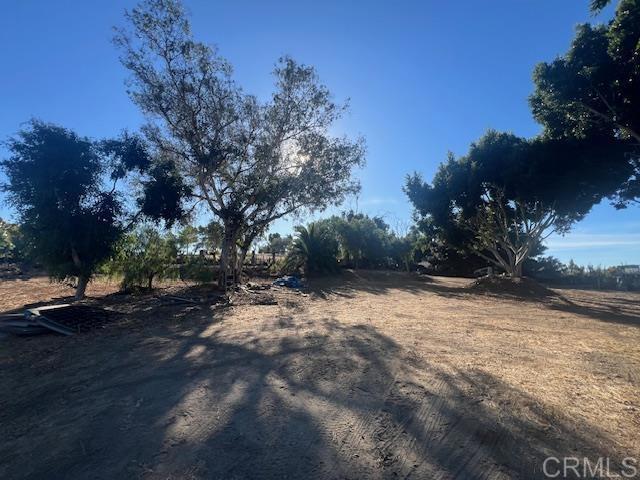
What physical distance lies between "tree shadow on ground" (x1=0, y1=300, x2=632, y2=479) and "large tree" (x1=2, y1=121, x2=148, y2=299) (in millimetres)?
6931

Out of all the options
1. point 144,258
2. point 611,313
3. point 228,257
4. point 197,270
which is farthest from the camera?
point 197,270

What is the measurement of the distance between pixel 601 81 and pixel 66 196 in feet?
59.7

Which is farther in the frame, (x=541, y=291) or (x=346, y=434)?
(x=541, y=291)

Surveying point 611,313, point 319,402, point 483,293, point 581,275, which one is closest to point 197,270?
point 319,402

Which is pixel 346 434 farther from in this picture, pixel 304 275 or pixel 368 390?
pixel 304 275

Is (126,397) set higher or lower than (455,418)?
lower

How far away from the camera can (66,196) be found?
35.9 ft

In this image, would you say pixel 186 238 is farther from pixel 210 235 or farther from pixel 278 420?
pixel 278 420

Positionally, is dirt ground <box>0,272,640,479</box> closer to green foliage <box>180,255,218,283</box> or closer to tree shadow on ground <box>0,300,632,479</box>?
tree shadow on ground <box>0,300,632,479</box>

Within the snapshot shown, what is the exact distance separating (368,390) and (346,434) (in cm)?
96

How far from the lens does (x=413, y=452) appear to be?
2.74 m

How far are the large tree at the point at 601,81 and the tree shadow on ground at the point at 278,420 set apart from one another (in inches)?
463

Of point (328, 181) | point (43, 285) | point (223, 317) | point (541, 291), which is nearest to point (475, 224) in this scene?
point (541, 291)

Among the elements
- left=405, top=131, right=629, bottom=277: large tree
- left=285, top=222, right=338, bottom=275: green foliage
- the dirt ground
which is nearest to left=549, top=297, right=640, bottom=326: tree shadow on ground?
the dirt ground
